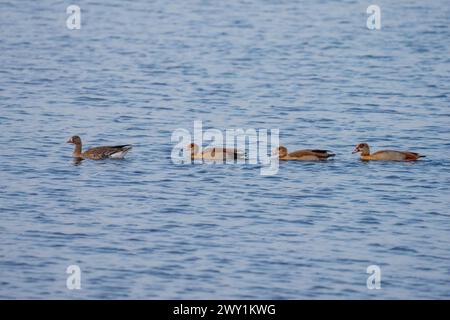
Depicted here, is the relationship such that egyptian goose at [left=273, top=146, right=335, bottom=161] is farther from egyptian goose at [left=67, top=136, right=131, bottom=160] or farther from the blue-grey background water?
egyptian goose at [left=67, top=136, right=131, bottom=160]

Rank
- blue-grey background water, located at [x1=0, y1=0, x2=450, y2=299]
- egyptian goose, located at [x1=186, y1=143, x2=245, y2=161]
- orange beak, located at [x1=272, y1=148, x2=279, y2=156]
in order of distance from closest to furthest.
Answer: blue-grey background water, located at [x1=0, y1=0, x2=450, y2=299], egyptian goose, located at [x1=186, y1=143, x2=245, y2=161], orange beak, located at [x1=272, y1=148, x2=279, y2=156]

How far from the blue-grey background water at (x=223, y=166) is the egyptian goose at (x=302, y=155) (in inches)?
7.8

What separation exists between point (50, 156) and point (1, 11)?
19.7 m

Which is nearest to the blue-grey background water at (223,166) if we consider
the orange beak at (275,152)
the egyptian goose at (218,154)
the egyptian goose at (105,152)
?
the egyptian goose at (105,152)

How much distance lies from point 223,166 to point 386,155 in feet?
9.32

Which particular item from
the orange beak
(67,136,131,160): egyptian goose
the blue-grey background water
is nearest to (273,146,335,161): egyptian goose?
the orange beak

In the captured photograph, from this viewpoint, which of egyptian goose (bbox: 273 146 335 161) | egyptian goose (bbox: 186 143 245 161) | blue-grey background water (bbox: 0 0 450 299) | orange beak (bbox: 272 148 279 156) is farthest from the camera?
orange beak (bbox: 272 148 279 156)

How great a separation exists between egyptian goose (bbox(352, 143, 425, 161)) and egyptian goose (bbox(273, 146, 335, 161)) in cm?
54

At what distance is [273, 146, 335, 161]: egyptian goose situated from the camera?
2094cm

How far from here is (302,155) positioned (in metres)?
21.2

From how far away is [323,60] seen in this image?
3331cm

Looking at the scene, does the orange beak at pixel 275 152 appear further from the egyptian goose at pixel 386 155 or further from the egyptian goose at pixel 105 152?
the egyptian goose at pixel 105 152
